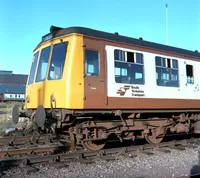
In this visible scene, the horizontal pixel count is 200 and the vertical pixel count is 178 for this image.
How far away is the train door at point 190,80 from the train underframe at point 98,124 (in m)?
0.87

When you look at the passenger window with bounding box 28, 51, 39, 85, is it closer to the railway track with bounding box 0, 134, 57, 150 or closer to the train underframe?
the train underframe

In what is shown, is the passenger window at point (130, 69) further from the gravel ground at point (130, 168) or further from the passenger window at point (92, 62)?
the gravel ground at point (130, 168)

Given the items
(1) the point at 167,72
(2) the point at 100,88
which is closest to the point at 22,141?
(2) the point at 100,88

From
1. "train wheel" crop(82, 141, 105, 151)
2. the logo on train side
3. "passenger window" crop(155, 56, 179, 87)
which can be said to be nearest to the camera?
"train wheel" crop(82, 141, 105, 151)

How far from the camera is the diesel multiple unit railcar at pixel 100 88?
9117 mm

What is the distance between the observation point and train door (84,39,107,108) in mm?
9172

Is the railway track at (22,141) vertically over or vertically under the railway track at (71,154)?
over

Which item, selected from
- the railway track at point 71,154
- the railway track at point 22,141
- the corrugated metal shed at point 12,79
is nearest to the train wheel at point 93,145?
the railway track at point 71,154

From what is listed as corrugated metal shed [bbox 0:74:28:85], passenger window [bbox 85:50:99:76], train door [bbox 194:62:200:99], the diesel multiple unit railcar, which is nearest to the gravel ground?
the diesel multiple unit railcar

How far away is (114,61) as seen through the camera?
32.7 ft

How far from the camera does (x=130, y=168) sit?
8164 mm

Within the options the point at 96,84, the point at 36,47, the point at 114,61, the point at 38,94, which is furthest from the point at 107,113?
the point at 36,47

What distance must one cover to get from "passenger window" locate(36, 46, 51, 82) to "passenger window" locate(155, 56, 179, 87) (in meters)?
3.88

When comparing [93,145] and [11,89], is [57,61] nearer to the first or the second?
[93,145]
